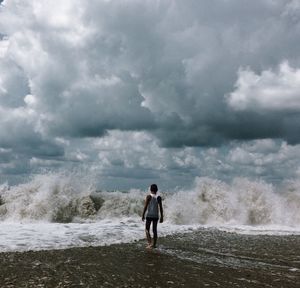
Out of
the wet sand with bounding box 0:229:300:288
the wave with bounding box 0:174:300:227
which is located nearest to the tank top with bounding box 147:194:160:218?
the wet sand with bounding box 0:229:300:288

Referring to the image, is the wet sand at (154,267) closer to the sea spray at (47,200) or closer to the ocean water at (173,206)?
the ocean water at (173,206)

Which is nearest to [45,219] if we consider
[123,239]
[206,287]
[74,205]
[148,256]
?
[74,205]

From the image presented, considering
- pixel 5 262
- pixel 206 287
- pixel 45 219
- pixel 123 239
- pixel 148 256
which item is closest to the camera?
pixel 206 287

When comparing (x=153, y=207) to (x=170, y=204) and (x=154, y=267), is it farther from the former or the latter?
(x=170, y=204)

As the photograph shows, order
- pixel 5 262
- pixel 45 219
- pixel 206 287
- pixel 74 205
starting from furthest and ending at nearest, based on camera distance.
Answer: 1. pixel 74 205
2. pixel 45 219
3. pixel 5 262
4. pixel 206 287

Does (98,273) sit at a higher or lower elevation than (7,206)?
lower

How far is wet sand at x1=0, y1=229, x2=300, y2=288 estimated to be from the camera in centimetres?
990

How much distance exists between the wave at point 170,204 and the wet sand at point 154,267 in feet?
48.2

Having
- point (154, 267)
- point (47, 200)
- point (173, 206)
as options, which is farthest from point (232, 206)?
point (154, 267)

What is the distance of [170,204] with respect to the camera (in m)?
32.3

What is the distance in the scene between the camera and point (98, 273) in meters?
10.7

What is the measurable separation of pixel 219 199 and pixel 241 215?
2415 millimetres

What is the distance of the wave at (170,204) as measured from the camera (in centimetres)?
3008

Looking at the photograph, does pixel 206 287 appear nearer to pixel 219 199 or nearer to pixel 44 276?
pixel 44 276
